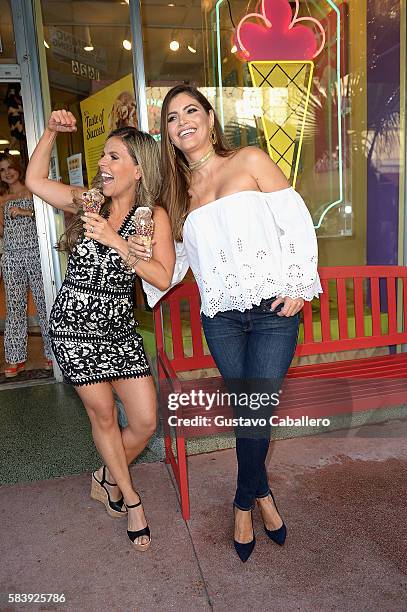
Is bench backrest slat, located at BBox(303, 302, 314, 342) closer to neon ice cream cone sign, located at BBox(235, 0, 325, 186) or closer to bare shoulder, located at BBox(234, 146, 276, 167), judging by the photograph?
neon ice cream cone sign, located at BBox(235, 0, 325, 186)

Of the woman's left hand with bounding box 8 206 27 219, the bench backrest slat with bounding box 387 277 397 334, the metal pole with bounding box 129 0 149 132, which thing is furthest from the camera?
the woman's left hand with bounding box 8 206 27 219

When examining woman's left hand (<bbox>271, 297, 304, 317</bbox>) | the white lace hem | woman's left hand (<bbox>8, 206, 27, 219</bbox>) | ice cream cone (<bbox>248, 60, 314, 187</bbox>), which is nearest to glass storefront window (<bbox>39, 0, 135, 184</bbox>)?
woman's left hand (<bbox>8, 206, 27, 219</bbox>)

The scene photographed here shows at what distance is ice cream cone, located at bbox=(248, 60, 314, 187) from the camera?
4.27 metres

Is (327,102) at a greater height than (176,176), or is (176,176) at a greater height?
(327,102)

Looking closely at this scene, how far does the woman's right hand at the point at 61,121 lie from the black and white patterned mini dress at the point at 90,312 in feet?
1.65

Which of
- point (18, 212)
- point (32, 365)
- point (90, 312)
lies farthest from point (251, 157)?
point (32, 365)

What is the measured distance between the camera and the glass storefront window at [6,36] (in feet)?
14.0

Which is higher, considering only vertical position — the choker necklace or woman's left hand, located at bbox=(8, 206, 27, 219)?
the choker necklace

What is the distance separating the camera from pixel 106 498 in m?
2.83

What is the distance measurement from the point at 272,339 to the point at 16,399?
289cm

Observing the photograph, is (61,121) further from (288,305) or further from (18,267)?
(18,267)

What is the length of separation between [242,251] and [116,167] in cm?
68

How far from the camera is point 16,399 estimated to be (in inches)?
175

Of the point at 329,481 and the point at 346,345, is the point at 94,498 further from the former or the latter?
the point at 346,345
